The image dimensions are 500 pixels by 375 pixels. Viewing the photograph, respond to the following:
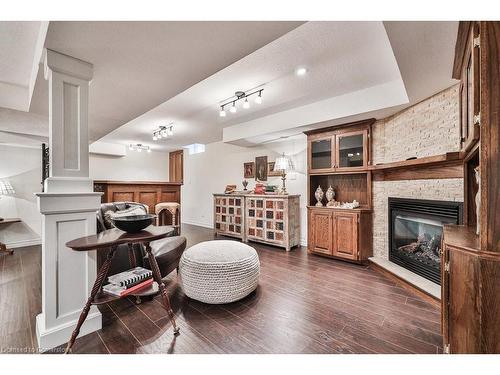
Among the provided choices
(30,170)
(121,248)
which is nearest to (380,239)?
(121,248)

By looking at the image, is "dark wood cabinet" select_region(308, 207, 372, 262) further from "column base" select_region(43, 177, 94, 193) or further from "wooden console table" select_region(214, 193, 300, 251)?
"column base" select_region(43, 177, 94, 193)

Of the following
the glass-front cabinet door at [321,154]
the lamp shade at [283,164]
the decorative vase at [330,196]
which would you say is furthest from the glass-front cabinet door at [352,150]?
the lamp shade at [283,164]

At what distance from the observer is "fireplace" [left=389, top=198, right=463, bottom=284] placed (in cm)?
241

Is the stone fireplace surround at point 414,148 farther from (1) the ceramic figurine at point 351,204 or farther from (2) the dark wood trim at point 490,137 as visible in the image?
(2) the dark wood trim at point 490,137

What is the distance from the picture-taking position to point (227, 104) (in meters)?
3.42

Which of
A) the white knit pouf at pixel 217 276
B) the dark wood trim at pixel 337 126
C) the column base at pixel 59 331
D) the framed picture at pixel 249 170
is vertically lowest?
the column base at pixel 59 331

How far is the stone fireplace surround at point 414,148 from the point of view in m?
2.36

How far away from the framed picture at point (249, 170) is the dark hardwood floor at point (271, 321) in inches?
114

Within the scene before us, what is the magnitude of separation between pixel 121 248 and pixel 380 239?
11.4 feet

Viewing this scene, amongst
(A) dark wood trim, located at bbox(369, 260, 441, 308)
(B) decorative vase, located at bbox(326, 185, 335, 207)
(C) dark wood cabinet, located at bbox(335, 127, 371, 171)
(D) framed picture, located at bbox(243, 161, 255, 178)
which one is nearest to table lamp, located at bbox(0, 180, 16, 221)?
(D) framed picture, located at bbox(243, 161, 255, 178)

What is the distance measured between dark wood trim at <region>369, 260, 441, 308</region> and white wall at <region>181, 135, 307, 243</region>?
1515 mm

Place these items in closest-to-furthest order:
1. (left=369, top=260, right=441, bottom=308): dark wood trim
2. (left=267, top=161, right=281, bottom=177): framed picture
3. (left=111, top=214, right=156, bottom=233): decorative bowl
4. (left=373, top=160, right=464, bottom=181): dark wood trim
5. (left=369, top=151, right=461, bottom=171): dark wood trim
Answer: (left=111, top=214, right=156, bottom=233): decorative bowl
(left=369, top=151, right=461, bottom=171): dark wood trim
(left=369, top=260, right=441, bottom=308): dark wood trim
(left=373, top=160, right=464, bottom=181): dark wood trim
(left=267, top=161, right=281, bottom=177): framed picture

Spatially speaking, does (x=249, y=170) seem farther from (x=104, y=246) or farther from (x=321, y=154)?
(x=104, y=246)

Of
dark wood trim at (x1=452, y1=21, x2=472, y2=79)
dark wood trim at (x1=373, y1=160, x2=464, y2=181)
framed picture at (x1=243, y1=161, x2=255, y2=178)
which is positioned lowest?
dark wood trim at (x1=373, y1=160, x2=464, y2=181)
